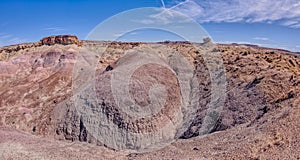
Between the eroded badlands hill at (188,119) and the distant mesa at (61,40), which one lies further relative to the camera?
the distant mesa at (61,40)

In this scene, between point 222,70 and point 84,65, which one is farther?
point 84,65

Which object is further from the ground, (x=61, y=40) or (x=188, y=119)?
(x=61, y=40)

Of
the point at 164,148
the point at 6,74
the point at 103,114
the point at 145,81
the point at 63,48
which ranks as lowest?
the point at 164,148

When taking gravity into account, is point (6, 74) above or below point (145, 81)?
above

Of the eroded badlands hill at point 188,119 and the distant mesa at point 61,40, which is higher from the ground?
the distant mesa at point 61,40

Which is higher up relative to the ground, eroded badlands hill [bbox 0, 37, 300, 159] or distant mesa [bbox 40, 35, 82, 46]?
distant mesa [bbox 40, 35, 82, 46]

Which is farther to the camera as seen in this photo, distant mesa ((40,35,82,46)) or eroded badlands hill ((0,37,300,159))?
distant mesa ((40,35,82,46))

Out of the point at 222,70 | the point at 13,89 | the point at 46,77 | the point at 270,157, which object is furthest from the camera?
the point at 46,77

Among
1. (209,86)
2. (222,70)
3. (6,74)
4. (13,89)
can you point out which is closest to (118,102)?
(209,86)

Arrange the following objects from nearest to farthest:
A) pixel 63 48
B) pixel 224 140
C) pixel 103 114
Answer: pixel 224 140 < pixel 103 114 < pixel 63 48

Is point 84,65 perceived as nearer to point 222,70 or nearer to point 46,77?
point 46,77

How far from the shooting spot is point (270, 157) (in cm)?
1257

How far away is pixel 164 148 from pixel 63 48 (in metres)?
40.6

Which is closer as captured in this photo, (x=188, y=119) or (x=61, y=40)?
(x=188, y=119)
